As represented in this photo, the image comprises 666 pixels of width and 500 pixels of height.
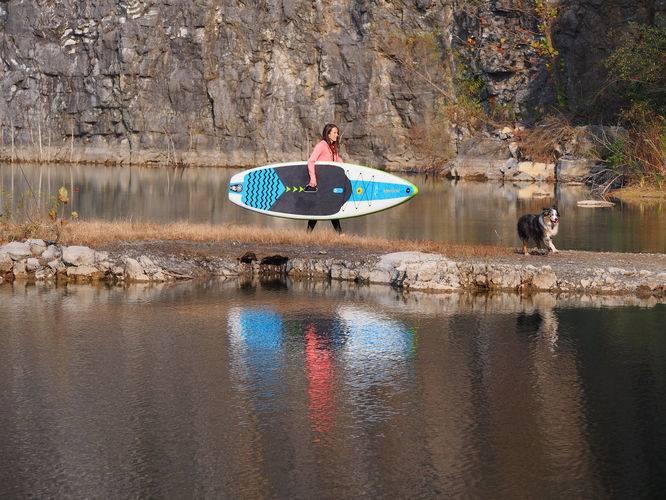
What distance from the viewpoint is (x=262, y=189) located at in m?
27.6

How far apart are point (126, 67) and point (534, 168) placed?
27.9 metres

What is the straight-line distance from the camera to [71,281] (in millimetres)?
20859

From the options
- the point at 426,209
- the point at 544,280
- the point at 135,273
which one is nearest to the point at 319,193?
the point at 135,273

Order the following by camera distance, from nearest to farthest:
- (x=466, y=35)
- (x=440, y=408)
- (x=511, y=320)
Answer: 1. (x=440, y=408)
2. (x=511, y=320)
3. (x=466, y=35)

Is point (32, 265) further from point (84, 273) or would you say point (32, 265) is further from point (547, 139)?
point (547, 139)

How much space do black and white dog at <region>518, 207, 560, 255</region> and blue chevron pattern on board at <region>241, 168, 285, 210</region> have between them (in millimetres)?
6554

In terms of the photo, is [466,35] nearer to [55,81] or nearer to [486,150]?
[486,150]

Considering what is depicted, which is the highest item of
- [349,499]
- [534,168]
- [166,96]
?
[166,96]

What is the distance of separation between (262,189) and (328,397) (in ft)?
49.6

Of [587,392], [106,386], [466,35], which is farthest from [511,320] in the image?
[466,35]

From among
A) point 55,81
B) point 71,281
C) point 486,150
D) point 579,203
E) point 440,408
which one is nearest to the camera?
point 440,408

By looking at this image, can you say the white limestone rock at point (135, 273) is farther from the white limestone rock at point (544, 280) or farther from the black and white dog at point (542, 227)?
the black and white dog at point (542, 227)

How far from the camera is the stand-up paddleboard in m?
26.7

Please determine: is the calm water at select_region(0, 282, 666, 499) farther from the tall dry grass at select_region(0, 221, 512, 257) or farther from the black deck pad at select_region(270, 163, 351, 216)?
the black deck pad at select_region(270, 163, 351, 216)
